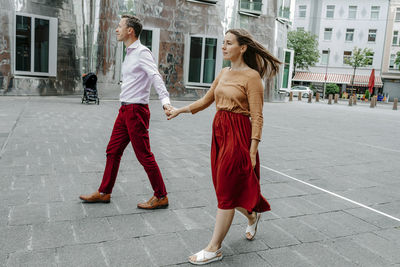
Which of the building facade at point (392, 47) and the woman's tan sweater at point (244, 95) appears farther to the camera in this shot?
the building facade at point (392, 47)

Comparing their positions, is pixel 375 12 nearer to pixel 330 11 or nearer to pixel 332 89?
pixel 330 11

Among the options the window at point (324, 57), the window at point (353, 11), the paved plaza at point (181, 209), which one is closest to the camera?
the paved plaza at point (181, 209)

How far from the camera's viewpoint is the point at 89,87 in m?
14.7

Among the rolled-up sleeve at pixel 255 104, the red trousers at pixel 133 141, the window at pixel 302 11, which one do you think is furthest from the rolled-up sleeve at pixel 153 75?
the window at pixel 302 11

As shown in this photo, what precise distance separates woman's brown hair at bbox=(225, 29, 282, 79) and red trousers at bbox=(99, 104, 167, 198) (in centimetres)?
130

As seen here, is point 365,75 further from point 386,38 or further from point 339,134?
point 339,134

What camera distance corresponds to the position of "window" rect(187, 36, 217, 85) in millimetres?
19609

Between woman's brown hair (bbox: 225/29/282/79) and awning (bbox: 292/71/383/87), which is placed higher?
awning (bbox: 292/71/383/87)

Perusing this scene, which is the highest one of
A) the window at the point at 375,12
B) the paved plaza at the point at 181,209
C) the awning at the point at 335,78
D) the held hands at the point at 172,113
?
the window at the point at 375,12

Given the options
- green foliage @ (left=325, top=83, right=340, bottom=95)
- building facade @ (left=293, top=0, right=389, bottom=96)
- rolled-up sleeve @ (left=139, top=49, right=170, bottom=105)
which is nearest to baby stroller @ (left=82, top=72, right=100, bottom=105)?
rolled-up sleeve @ (left=139, top=49, right=170, bottom=105)

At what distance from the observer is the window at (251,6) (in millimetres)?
21219

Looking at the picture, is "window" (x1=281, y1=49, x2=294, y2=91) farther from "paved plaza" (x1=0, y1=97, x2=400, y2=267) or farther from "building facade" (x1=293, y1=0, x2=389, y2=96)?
"building facade" (x1=293, y1=0, x2=389, y2=96)

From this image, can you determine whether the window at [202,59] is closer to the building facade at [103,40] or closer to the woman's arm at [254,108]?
the building facade at [103,40]

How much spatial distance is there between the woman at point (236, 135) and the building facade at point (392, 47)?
5068 centimetres
